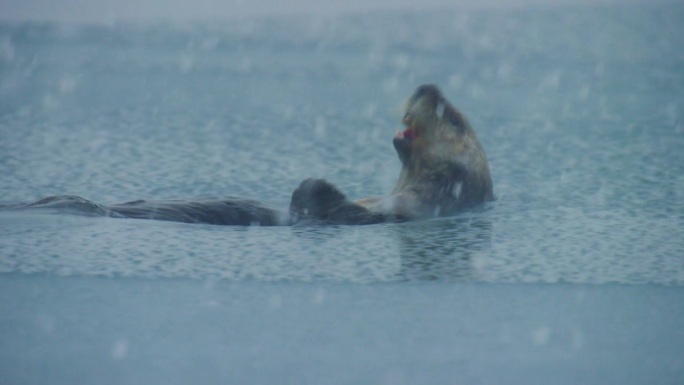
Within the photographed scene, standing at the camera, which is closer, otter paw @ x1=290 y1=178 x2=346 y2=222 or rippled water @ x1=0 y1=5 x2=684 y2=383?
rippled water @ x1=0 y1=5 x2=684 y2=383

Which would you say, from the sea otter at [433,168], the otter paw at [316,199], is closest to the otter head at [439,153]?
the sea otter at [433,168]

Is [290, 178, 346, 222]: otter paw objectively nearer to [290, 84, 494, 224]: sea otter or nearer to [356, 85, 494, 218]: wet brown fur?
[290, 84, 494, 224]: sea otter

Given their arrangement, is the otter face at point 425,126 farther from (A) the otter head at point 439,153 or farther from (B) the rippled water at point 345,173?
(B) the rippled water at point 345,173

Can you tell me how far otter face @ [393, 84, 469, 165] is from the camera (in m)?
6.66

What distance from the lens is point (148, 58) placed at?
749 inches

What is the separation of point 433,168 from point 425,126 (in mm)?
292

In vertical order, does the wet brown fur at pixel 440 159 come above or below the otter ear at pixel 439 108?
below

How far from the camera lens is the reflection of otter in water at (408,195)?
605cm

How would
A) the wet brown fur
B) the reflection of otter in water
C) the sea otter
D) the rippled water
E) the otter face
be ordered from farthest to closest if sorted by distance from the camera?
the otter face
the wet brown fur
the sea otter
the reflection of otter in water
the rippled water

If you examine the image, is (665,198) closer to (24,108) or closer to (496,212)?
(496,212)

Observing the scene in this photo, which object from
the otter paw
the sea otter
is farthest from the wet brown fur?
the otter paw

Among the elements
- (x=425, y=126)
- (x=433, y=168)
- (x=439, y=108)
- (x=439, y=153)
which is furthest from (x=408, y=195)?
(x=439, y=108)

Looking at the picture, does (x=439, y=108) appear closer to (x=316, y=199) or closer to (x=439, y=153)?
(x=439, y=153)

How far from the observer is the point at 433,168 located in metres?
6.59
